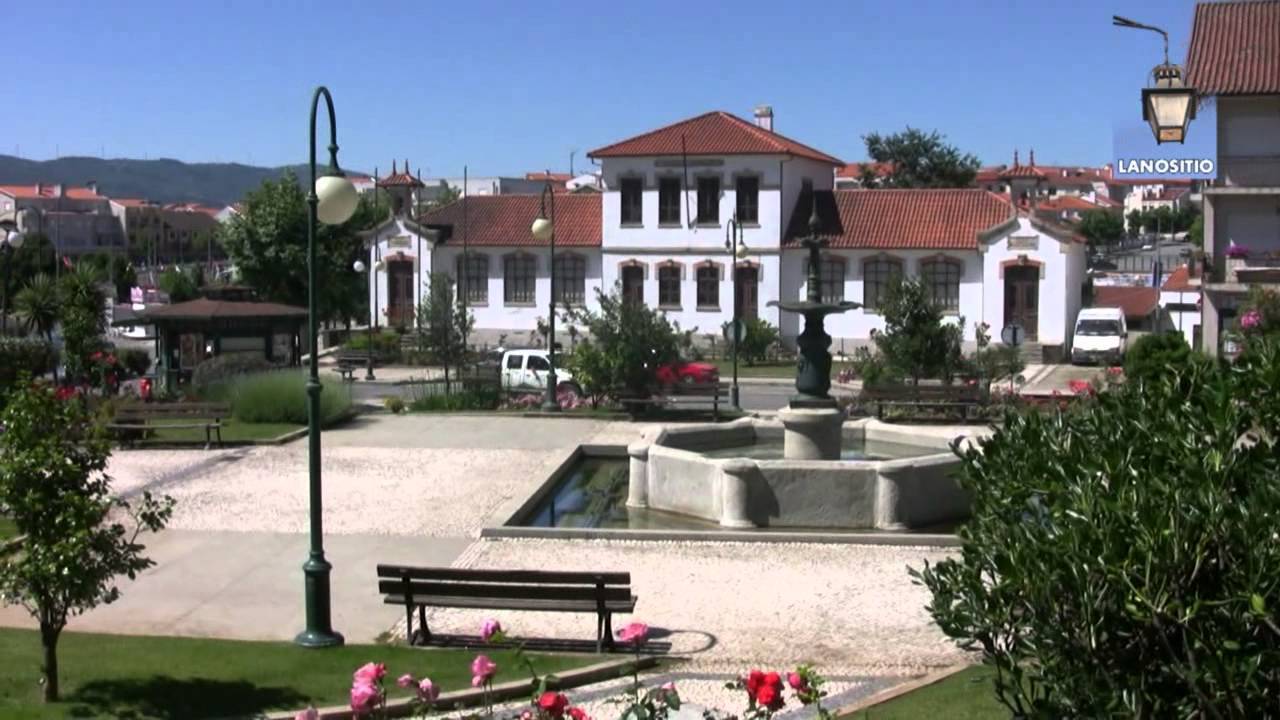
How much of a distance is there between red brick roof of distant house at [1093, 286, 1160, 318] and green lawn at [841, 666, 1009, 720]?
43.1 meters

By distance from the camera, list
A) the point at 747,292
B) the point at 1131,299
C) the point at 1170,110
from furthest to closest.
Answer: the point at 1131,299 < the point at 747,292 < the point at 1170,110

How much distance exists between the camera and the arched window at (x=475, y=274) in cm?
5303

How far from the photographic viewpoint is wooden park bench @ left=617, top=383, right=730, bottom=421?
29.3 metres

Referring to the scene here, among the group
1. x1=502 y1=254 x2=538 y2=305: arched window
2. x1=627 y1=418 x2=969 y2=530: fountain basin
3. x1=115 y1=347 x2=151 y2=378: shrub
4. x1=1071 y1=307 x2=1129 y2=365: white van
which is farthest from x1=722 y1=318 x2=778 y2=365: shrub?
x1=627 y1=418 x2=969 y2=530: fountain basin

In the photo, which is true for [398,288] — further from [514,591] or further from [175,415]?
[514,591]

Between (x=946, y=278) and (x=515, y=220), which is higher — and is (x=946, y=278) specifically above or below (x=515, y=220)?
below

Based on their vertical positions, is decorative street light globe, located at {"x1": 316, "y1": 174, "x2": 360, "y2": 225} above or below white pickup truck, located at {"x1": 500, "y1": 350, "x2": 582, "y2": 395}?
above

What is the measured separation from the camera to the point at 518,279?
52.7 meters

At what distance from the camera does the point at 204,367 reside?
32094 mm

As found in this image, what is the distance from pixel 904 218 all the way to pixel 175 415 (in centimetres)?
2856

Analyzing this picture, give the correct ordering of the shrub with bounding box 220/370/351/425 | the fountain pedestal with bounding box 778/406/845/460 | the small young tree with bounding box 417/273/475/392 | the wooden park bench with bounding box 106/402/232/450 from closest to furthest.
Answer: the fountain pedestal with bounding box 778/406/845/460
the wooden park bench with bounding box 106/402/232/450
the shrub with bounding box 220/370/351/425
the small young tree with bounding box 417/273/475/392

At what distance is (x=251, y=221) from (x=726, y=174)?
64.1 feet

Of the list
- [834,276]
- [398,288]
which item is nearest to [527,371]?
[834,276]

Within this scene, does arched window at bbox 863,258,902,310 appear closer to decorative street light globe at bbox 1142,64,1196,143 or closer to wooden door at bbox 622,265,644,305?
wooden door at bbox 622,265,644,305
